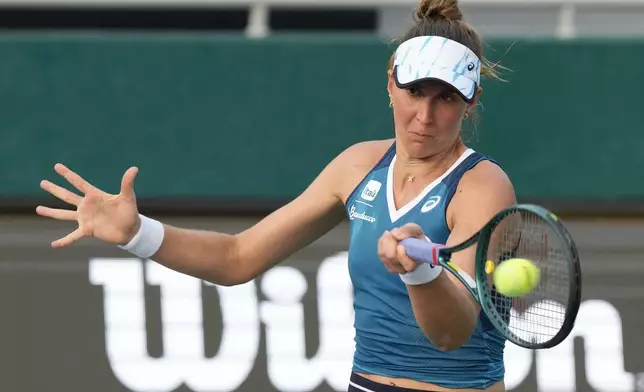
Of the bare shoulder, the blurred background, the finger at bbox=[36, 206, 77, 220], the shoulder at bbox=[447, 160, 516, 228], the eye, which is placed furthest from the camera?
the blurred background

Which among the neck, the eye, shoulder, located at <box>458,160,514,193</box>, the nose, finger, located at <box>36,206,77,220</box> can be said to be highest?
the eye

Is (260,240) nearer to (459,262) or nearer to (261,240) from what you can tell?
(261,240)

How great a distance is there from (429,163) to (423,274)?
0.50 meters

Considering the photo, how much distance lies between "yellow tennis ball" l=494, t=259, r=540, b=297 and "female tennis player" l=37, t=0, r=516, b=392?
208mm

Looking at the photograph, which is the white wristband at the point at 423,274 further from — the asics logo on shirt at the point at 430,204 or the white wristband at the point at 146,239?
the white wristband at the point at 146,239

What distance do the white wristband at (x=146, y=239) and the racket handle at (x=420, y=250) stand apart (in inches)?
34.2

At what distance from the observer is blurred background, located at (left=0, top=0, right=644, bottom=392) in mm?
5055

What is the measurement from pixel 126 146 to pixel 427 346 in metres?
2.42

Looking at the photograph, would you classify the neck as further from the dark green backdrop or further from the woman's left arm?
the dark green backdrop

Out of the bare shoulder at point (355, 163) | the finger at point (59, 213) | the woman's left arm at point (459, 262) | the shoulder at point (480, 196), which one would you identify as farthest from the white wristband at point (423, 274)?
the finger at point (59, 213)

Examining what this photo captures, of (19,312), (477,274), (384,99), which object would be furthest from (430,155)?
(19,312)

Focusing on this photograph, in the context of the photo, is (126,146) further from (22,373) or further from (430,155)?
(430,155)

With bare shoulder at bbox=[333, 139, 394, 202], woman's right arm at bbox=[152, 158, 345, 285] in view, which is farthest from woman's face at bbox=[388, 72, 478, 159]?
woman's right arm at bbox=[152, 158, 345, 285]

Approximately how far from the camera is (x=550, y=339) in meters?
2.65
